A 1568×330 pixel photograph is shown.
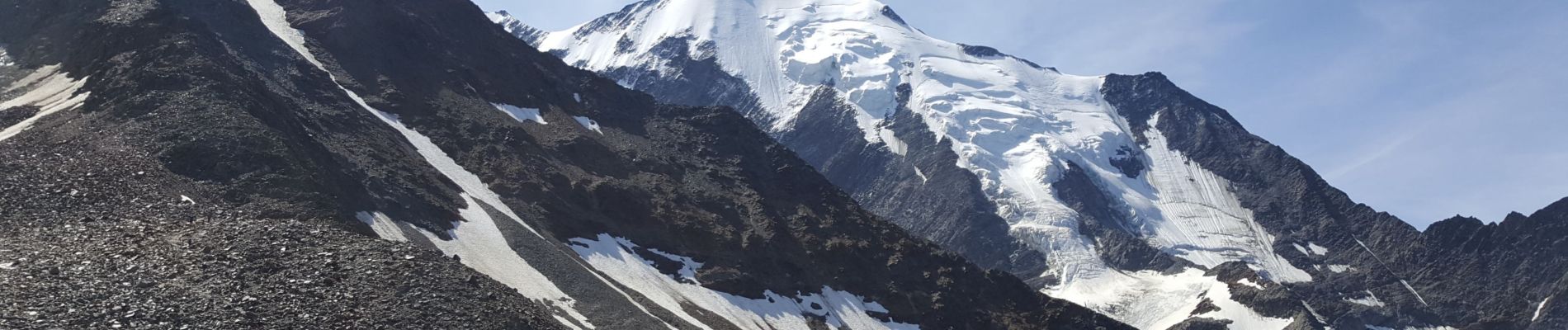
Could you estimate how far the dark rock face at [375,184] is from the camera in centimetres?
6731

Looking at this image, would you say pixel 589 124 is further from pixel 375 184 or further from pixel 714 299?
pixel 375 184

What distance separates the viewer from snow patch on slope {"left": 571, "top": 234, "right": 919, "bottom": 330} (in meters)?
110

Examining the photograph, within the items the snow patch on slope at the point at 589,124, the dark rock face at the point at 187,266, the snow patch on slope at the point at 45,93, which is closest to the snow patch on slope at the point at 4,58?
the snow patch on slope at the point at 45,93

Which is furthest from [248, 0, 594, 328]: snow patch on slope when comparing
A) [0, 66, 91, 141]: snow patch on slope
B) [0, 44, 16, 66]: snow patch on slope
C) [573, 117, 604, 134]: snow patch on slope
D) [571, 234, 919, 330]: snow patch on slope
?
[0, 44, 16, 66]: snow patch on slope

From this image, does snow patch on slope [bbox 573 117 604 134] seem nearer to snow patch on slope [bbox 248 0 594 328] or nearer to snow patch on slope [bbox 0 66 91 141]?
snow patch on slope [bbox 248 0 594 328]

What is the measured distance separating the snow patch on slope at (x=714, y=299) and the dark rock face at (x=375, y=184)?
1833 mm

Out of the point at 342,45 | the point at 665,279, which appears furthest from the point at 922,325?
the point at 342,45

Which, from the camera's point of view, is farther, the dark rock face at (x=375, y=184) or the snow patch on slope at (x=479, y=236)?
the snow patch on slope at (x=479, y=236)

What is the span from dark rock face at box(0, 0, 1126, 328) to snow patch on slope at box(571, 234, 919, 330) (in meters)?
1.83

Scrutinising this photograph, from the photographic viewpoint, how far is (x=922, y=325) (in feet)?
436

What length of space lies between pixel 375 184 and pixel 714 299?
1147 inches

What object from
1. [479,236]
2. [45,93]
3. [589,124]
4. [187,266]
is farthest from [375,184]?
[589,124]

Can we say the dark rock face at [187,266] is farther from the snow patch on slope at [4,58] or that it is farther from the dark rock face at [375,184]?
the snow patch on slope at [4,58]

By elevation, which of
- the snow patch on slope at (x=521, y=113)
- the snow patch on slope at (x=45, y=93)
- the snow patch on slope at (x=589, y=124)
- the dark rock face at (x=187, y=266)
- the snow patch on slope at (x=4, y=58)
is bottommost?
the dark rock face at (x=187, y=266)
